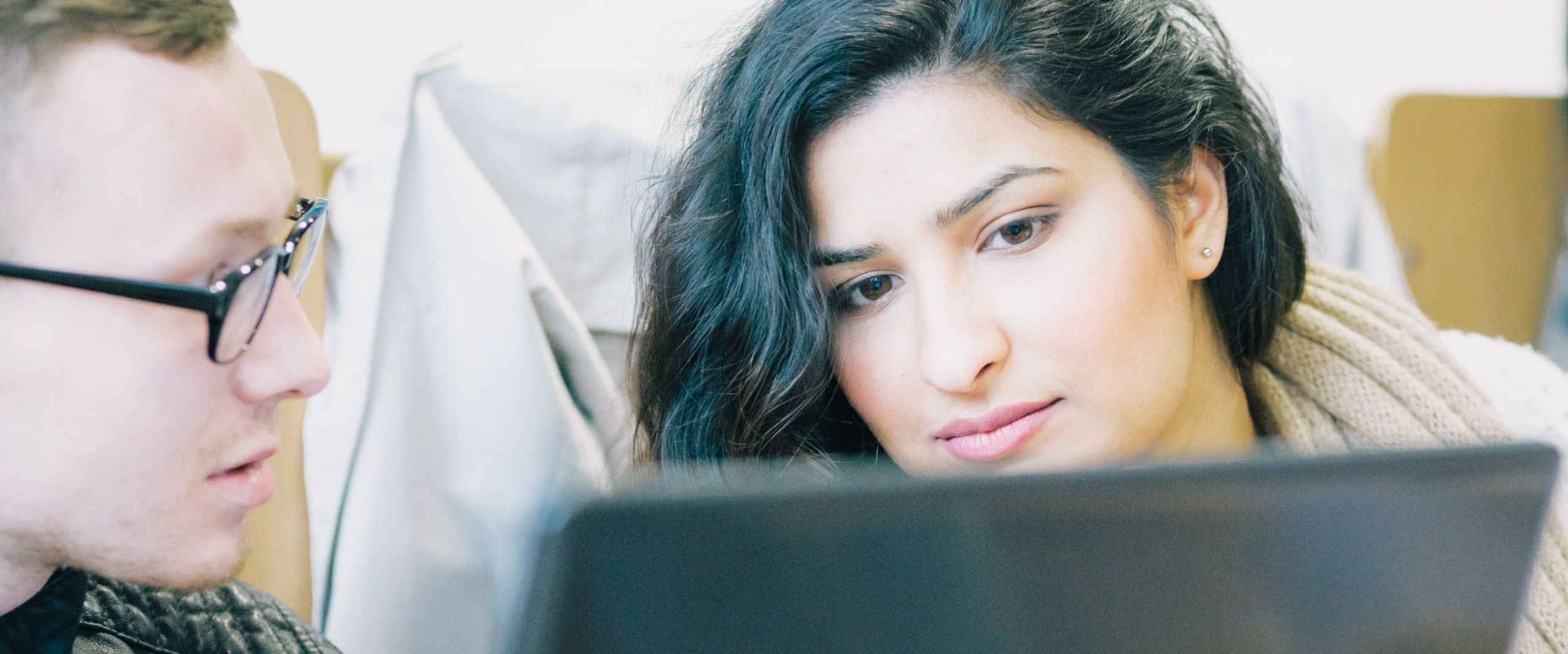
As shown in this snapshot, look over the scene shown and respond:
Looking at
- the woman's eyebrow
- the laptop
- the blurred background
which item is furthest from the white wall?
the laptop

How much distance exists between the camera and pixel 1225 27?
78.5 inches

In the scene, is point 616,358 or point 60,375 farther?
point 616,358

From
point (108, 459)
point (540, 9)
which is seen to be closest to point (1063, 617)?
point (108, 459)

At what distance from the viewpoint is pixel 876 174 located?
34.2 inches

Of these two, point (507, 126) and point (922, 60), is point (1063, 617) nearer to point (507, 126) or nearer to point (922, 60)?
point (922, 60)

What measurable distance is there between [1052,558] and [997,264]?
1.76 feet

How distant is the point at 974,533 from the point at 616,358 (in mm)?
974

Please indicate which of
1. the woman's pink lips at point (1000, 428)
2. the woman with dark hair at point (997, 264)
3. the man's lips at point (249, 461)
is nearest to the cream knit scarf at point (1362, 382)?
the woman with dark hair at point (997, 264)

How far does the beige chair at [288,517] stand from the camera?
1.01 m

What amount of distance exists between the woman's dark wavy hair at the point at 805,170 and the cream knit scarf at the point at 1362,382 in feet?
0.14

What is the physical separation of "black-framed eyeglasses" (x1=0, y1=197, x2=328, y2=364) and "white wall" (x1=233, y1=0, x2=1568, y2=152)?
48cm

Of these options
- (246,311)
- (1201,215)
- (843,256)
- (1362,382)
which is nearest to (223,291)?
(246,311)

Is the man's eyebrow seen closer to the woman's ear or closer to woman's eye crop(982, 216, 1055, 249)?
woman's eye crop(982, 216, 1055, 249)

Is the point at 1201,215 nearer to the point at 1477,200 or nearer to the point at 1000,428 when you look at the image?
the point at 1000,428
